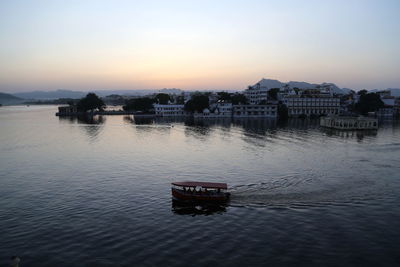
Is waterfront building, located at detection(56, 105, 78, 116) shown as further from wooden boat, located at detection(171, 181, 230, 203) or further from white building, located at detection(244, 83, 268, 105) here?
wooden boat, located at detection(171, 181, 230, 203)

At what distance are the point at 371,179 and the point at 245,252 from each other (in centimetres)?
2301

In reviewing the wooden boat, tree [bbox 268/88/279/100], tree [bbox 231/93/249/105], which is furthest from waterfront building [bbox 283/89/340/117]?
the wooden boat

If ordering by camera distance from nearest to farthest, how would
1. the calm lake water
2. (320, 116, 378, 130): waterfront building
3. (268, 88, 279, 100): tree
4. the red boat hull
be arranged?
1. the calm lake water
2. the red boat hull
3. (320, 116, 378, 130): waterfront building
4. (268, 88, 279, 100): tree

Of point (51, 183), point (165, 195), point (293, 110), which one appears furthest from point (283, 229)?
point (293, 110)

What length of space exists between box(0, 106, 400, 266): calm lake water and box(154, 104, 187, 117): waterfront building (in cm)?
10288

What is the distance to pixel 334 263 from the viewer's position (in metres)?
18.8

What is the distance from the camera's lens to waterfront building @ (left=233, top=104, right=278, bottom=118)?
Answer: 474 ft

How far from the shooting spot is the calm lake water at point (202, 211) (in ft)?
65.5

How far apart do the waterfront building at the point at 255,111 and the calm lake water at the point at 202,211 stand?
9398cm

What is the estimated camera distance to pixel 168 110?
154 metres

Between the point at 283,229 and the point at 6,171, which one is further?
the point at 6,171

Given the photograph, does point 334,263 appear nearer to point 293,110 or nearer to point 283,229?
point 283,229

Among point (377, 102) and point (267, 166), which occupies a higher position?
point (377, 102)

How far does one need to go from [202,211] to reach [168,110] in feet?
424
